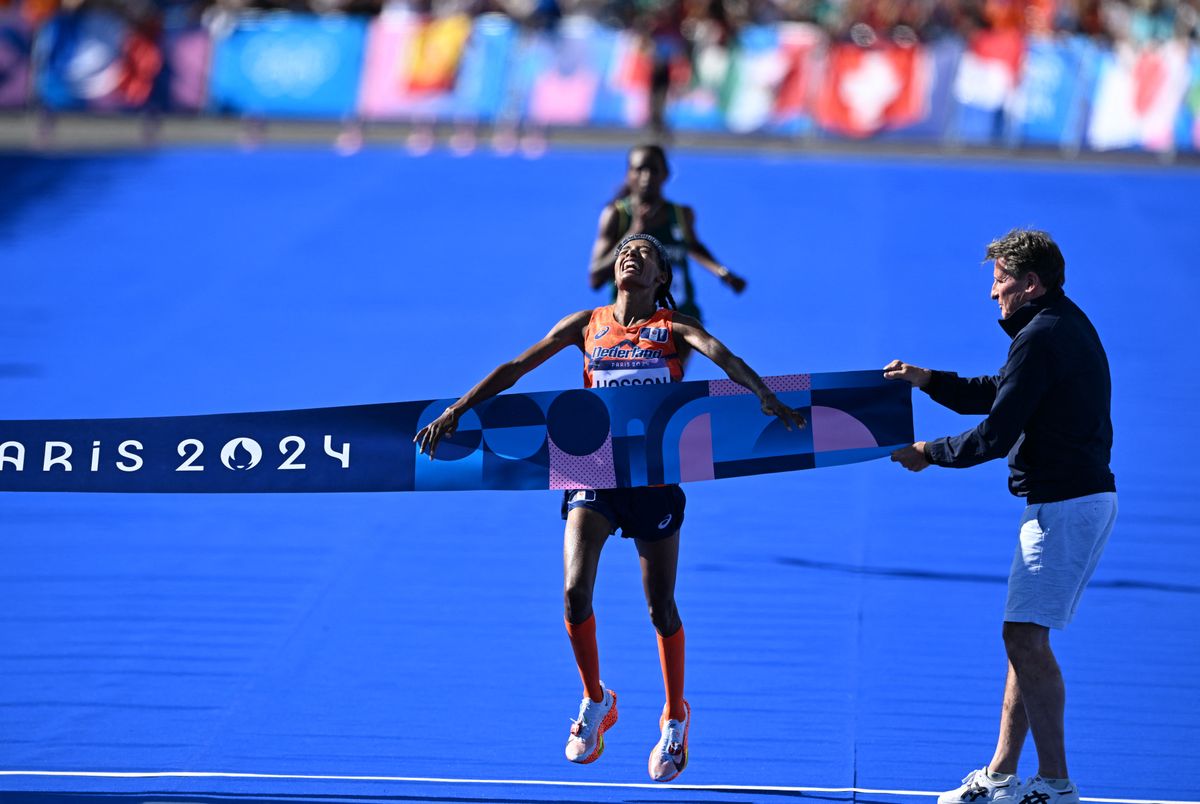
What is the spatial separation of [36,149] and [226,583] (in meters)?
16.0

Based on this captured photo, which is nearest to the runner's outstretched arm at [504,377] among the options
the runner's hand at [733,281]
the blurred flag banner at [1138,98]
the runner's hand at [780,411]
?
the runner's hand at [780,411]

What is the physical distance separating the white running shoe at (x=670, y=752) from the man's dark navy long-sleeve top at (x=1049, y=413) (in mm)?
1522

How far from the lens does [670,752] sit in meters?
6.48

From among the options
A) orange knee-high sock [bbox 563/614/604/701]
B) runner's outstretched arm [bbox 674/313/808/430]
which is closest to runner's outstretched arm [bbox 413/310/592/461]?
runner's outstretched arm [bbox 674/313/808/430]

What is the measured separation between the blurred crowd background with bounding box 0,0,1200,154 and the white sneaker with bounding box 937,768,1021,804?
17.3 meters

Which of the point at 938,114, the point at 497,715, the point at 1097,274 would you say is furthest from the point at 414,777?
the point at 938,114

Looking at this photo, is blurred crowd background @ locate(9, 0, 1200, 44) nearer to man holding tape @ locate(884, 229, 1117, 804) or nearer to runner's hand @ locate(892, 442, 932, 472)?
runner's hand @ locate(892, 442, 932, 472)

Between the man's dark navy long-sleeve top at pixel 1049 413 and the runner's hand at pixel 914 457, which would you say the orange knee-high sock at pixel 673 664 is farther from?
the man's dark navy long-sleeve top at pixel 1049 413

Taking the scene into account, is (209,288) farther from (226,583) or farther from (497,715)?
(497,715)

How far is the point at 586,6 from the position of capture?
2856 centimetres

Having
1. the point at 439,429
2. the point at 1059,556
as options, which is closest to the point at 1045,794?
the point at 1059,556

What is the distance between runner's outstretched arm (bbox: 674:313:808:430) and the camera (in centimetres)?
639

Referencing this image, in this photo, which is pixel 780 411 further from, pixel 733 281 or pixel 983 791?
pixel 733 281

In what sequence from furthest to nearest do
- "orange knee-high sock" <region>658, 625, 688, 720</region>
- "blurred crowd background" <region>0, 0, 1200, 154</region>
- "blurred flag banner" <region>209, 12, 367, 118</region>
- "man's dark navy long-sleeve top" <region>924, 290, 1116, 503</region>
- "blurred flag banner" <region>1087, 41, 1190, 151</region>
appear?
"blurred flag banner" <region>209, 12, 367, 118</region>, "blurred crowd background" <region>0, 0, 1200, 154</region>, "blurred flag banner" <region>1087, 41, 1190, 151</region>, "orange knee-high sock" <region>658, 625, 688, 720</region>, "man's dark navy long-sleeve top" <region>924, 290, 1116, 503</region>
